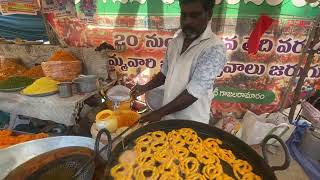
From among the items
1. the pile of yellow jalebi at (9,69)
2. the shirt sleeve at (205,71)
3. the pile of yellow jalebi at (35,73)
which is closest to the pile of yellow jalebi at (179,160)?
the shirt sleeve at (205,71)

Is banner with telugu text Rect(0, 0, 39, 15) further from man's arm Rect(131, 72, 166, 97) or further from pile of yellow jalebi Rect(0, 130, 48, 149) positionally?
man's arm Rect(131, 72, 166, 97)

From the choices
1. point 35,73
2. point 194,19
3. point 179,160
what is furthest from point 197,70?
point 35,73

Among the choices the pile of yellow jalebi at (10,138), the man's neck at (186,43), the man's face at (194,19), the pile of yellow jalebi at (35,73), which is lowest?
the pile of yellow jalebi at (10,138)

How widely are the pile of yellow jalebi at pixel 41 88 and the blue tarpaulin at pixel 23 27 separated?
2.03m

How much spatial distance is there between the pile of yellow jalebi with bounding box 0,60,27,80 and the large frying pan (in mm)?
3354

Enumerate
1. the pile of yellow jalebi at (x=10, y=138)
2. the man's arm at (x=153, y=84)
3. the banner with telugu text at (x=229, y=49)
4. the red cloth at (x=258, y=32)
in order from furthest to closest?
the banner with telugu text at (x=229, y=49), the red cloth at (x=258, y=32), the man's arm at (x=153, y=84), the pile of yellow jalebi at (x=10, y=138)

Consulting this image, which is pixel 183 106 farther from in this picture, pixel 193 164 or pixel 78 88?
pixel 78 88

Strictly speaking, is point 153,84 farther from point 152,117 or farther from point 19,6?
point 19,6

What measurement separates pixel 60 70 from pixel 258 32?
3099 mm

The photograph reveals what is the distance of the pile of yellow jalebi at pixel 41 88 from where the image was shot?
3.12 m

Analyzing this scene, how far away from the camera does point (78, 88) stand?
10.7 ft

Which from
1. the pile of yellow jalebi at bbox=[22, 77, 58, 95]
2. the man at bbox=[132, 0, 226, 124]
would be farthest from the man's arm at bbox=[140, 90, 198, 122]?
the pile of yellow jalebi at bbox=[22, 77, 58, 95]

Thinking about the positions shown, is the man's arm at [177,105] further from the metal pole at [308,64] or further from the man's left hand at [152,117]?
the metal pole at [308,64]

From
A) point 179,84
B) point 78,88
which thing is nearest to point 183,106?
Result: point 179,84
